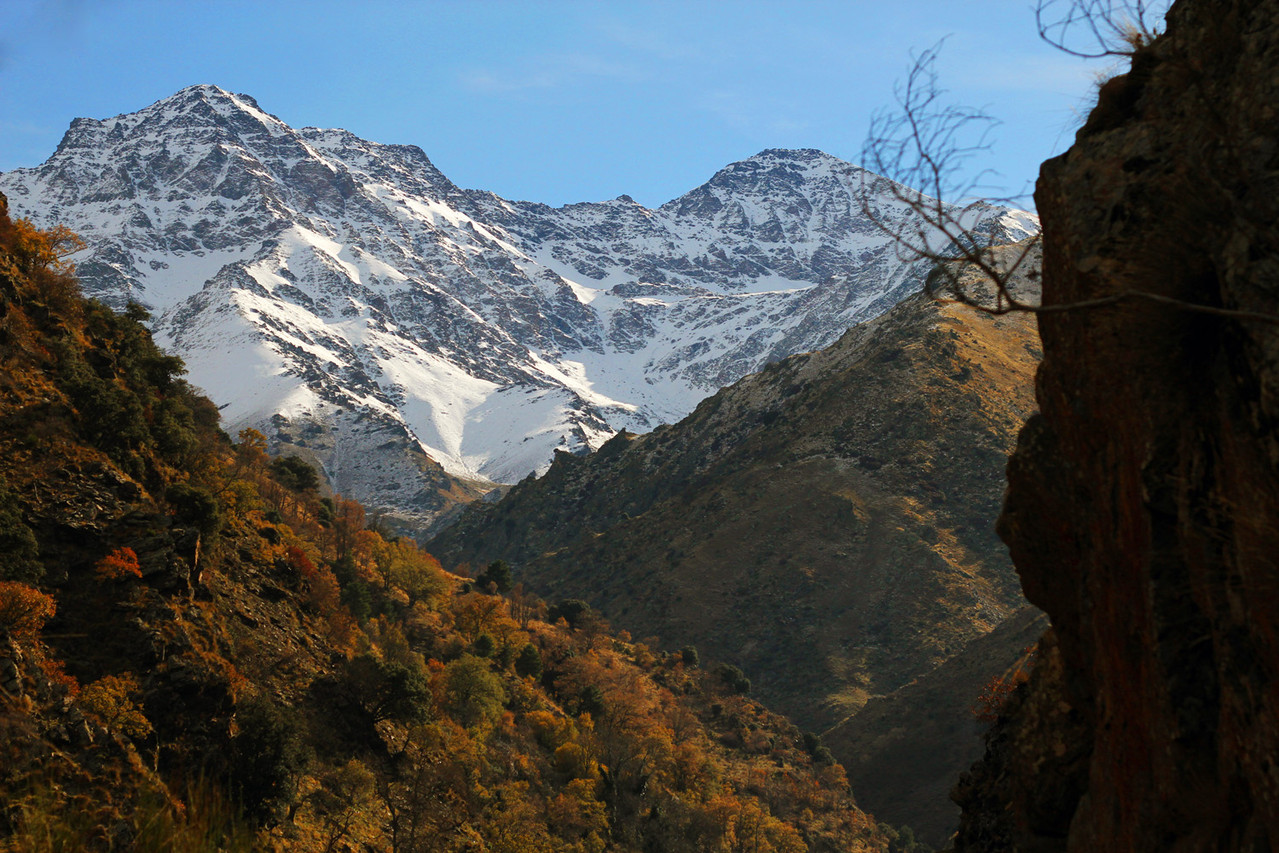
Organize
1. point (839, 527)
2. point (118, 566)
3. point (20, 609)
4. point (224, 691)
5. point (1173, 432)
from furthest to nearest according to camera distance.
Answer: point (839, 527)
point (224, 691)
point (118, 566)
point (20, 609)
point (1173, 432)

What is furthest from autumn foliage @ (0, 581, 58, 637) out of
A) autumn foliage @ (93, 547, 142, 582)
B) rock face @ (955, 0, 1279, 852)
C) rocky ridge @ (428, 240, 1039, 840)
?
rocky ridge @ (428, 240, 1039, 840)

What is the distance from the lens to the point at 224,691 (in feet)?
86.4

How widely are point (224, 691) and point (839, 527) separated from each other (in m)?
88.3

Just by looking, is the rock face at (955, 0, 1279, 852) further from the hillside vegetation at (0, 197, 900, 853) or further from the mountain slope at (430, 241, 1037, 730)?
the mountain slope at (430, 241, 1037, 730)

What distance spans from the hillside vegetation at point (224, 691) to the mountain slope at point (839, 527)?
3194 centimetres

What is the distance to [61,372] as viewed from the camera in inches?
1214

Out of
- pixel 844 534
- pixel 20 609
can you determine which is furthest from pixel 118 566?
pixel 844 534

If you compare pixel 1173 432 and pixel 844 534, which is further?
pixel 844 534

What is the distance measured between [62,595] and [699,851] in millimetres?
35556

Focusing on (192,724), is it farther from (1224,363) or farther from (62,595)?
(1224,363)

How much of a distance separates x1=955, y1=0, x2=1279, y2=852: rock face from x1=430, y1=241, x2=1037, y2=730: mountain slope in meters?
72.9

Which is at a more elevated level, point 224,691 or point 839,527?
point 224,691

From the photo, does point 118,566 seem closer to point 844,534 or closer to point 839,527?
point 844,534

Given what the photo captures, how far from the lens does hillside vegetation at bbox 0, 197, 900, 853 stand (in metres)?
20.0
